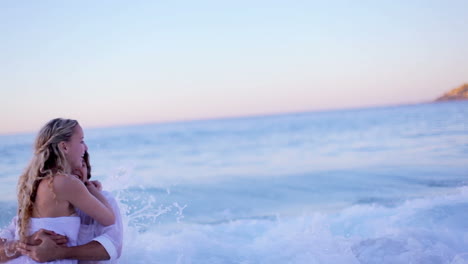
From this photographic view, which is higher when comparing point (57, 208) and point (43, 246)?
point (57, 208)

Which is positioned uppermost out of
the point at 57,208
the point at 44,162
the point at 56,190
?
the point at 44,162

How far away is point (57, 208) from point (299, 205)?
6.83 m

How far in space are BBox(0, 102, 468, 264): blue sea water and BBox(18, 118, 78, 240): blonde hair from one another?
158 cm

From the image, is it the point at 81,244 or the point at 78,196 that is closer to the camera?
the point at 78,196

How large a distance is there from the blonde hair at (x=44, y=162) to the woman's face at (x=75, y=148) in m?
0.03

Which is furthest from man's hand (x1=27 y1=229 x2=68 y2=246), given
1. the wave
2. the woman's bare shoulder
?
the wave

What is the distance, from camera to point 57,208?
2992 mm

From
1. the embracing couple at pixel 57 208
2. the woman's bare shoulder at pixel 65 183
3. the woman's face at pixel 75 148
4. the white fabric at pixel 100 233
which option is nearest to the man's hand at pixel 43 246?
the embracing couple at pixel 57 208

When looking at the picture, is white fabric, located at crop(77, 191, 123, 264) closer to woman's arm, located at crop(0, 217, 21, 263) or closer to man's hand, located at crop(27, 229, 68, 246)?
man's hand, located at crop(27, 229, 68, 246)

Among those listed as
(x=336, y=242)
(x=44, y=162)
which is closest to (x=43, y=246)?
(x=44, y=162)

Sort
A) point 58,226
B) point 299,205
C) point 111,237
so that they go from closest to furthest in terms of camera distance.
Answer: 1. point 58,226
2. point 111,237
3. point 299,205

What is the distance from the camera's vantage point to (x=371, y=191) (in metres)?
9.93

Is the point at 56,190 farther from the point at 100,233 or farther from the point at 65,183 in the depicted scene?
the point at 100,233

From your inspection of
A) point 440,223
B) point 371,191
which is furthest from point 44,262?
point 371,191
